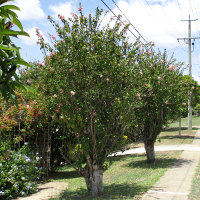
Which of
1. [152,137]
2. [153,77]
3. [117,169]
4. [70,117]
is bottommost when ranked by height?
[117,169]

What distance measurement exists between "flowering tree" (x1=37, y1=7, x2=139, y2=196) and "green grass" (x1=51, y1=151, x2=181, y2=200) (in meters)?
0.69

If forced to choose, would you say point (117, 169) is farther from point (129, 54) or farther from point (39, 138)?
point (129, 54)

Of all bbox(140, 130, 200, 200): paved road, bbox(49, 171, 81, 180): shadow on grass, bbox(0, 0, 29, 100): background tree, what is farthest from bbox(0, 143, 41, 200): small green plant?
bbox(0, 0, 29, 100): background tree

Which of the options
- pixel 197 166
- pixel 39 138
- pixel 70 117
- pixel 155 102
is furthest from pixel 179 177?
pixel 39 138

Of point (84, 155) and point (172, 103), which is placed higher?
point (172, 103)

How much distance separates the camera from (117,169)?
11.7 m

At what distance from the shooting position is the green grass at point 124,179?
7.37 meters

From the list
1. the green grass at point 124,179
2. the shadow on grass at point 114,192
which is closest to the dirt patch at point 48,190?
the green grass at point 124,179

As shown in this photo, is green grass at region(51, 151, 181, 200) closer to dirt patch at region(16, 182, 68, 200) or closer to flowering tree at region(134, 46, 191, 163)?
dirt patch at region(16, 182, 68, 200)

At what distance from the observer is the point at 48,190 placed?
866cm

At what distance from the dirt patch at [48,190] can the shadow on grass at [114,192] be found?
13.5 inches

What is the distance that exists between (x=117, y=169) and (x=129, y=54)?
590 centimetres

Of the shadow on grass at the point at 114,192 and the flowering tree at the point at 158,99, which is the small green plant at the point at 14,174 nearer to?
the shadow on grass at the point at 114,192

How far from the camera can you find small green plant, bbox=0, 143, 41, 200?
7744 millimetres
